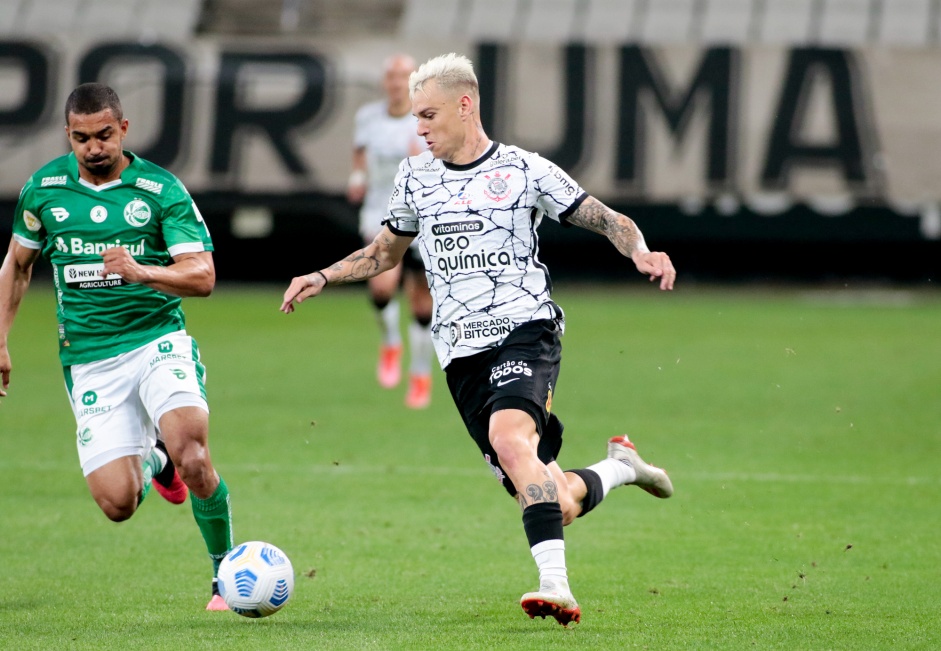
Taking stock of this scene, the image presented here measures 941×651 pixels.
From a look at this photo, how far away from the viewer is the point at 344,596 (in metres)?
6.04

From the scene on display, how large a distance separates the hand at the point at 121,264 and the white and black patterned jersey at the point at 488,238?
121 cm

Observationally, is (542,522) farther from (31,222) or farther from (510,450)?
(31,222)

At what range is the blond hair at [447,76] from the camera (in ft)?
18.7

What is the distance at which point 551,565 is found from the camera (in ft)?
17.4

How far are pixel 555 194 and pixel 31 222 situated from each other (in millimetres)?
2257

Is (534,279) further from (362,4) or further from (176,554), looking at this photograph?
(362,4)

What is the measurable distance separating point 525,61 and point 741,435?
1414 cm

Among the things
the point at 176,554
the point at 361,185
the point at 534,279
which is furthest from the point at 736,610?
the point at 361,185

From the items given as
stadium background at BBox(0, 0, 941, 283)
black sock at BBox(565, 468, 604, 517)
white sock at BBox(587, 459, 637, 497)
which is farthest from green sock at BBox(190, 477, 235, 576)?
stadium background at BBox(0, 0, 941, 283)

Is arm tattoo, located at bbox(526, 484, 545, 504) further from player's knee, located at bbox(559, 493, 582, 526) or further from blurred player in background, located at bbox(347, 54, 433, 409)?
blurred player in background, located at bbox(347, 54, 433, 409)

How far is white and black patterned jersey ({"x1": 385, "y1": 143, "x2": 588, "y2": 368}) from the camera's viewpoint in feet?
19.0

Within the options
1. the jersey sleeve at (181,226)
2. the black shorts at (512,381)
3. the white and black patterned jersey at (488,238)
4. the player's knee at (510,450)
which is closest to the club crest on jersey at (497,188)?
the white and black patterned jersey at (488,238)

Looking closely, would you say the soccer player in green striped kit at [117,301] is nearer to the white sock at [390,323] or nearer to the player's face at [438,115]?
the player's face at [438,115]

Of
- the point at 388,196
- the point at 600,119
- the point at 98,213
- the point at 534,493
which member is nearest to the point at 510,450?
the point at 534,493
